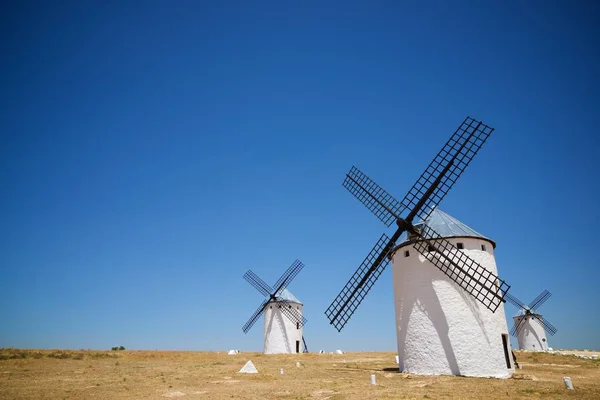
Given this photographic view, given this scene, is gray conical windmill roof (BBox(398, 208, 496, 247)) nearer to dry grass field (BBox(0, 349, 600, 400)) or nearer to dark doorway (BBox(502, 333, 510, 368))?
dark doorway (BBox(502, 333, 510, 368))

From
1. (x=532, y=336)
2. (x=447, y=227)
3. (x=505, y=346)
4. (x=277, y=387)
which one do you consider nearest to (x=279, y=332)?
(x=277, y=387)

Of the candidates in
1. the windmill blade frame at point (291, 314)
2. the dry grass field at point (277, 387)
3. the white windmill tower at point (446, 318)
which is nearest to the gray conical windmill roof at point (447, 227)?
the white windmill tower at point (446, 318)

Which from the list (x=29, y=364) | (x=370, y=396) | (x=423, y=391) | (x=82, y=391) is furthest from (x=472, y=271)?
(x=29, y=364)

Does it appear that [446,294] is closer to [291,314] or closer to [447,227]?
[447,227]

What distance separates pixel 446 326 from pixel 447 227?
4775mm

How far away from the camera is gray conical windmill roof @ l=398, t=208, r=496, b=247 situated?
17441 millimetres

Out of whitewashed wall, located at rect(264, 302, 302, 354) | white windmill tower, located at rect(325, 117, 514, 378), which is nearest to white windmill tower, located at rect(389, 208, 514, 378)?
white windmill tower, located at rect(325, 117, 514, 378)

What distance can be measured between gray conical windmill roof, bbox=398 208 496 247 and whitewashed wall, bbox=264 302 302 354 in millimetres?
22362

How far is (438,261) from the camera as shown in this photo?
663 inches

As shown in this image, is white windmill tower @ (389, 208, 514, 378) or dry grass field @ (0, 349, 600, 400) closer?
dry grass field @ (0, 349, 600, 400)

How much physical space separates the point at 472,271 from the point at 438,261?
155 centimetres

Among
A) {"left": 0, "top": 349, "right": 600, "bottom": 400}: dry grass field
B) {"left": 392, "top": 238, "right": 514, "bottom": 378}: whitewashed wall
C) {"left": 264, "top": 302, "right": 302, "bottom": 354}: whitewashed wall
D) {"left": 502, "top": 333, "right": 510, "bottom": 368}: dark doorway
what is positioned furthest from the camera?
{"left": 264, "top": 302, "right": 302, "bottom": 354}: whitewashed wall

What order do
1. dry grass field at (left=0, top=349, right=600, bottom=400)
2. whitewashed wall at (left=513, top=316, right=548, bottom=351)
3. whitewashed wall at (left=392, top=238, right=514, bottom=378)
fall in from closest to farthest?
dry grass field at (left=0, top=349, right=600, bottom=400) < whitewashed wall at (left=392, top=238, right=514, bottom=378) < whitewashed wall at (left=513, top=316, right=548, bottom=351)

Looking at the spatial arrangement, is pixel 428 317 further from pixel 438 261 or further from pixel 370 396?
pixel 370 396
